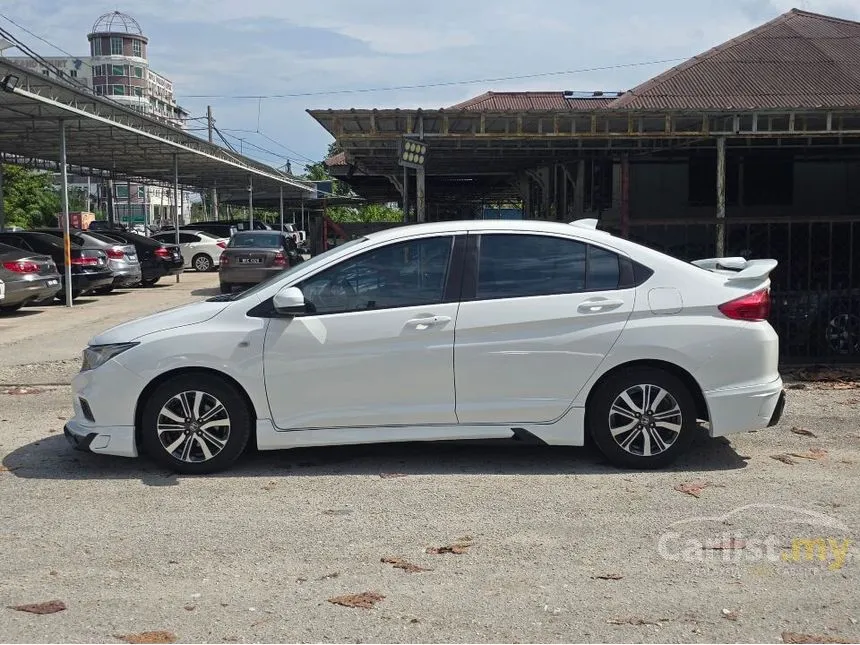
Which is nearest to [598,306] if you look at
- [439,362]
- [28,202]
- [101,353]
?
[439,362]

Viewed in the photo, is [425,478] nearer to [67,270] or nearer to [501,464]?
[501,464]

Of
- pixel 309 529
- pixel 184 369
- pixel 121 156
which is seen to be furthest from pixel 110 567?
pixel 121 156

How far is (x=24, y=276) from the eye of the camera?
54.4 ft

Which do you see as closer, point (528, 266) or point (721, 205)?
point (528, 266)

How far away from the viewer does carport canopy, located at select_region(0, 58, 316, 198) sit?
55.8ft

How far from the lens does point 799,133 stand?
37.4 ft

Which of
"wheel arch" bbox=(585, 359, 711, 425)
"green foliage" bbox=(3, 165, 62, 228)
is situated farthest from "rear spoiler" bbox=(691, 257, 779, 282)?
"green foliage" bbox=(3, 165, 62, 228)

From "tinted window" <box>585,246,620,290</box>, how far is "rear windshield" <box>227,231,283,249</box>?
53.9ft

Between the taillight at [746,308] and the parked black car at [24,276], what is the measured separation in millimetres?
13442

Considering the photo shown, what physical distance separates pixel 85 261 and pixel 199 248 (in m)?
13.7

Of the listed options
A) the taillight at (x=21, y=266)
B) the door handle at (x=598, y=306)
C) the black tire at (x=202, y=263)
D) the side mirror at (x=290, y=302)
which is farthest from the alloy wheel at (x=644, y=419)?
the black tire at (x=202, y=263)

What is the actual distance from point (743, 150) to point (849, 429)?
10.5 m

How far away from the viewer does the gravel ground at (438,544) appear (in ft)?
13.0

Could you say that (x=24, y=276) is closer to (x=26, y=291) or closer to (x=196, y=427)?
(x=26, y=291)
